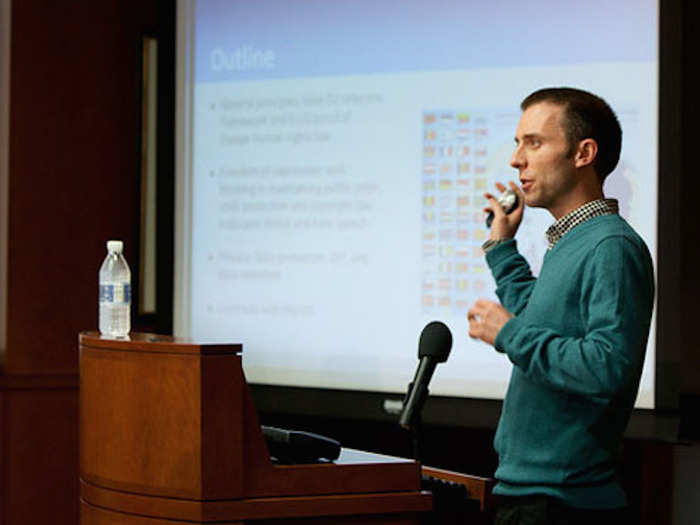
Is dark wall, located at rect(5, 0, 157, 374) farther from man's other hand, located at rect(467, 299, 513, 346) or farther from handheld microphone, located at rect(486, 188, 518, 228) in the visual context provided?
man's other hand, located at rect(467, 299, 513, 346)

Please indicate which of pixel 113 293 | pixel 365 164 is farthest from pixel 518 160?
pixel 365 164

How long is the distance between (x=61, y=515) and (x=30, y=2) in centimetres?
205

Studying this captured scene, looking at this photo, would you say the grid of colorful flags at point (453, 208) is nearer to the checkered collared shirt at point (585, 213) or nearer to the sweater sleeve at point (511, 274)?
the sweater sleeve at point (511, 274)

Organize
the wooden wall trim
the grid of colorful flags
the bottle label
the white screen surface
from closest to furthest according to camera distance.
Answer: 1. the bottle label
2. the white screen surface
3. the grid of colorful flags
4. the wooden wall trim

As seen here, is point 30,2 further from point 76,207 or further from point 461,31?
point 461,31

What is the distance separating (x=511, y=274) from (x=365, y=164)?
1412 mm

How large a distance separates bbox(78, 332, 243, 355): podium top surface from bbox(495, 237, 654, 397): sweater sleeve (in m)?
0.52

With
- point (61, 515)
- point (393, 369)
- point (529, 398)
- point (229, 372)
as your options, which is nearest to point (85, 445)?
point (229, 372)

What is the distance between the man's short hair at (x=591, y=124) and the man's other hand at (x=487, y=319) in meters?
0.37

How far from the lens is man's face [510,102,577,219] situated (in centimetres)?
210

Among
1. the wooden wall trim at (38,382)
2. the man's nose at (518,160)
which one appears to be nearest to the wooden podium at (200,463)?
the man's nose at (518,160)

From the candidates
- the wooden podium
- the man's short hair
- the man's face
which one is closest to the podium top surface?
the wooden podium

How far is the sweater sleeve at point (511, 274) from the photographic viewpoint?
238cm

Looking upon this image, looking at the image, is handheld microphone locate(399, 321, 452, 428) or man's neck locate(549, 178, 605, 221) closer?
handheld microphone locate(399, 321, 452, 428)
